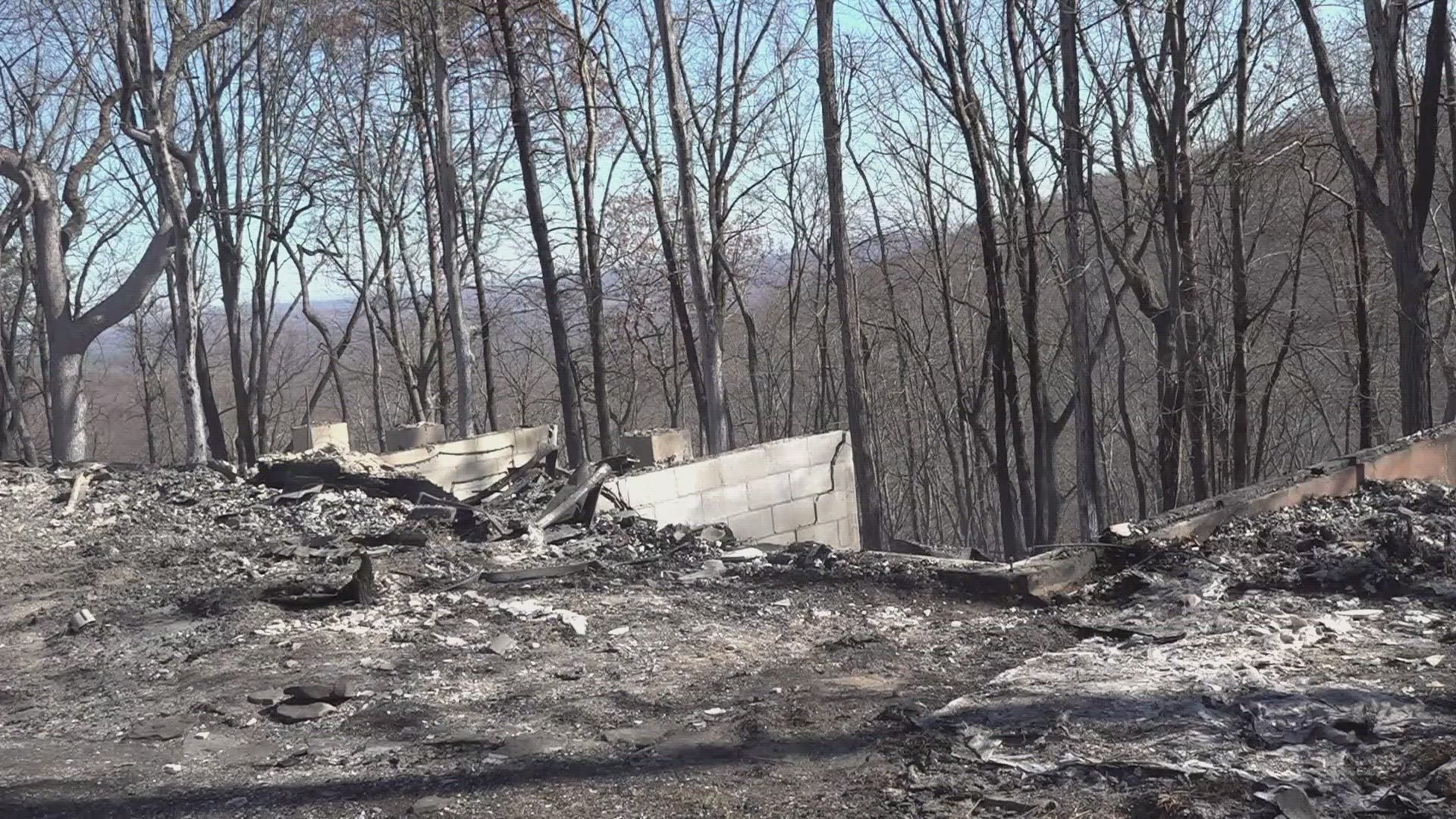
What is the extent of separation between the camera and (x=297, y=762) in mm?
4551

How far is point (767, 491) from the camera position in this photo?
11805mm

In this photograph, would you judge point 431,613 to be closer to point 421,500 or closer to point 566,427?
point 421,500

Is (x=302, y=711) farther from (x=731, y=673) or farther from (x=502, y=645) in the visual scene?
(x=731, y=673)

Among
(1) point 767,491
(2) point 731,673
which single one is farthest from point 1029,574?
(1) point 767,491

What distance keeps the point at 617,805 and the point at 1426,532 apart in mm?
4819

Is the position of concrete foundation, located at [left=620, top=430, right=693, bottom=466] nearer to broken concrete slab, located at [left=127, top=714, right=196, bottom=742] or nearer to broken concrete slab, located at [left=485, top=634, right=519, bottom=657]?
broken concrete slab, located at [left=485, top=634, right=519, bottom=657]

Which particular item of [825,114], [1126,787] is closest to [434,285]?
[825,114]

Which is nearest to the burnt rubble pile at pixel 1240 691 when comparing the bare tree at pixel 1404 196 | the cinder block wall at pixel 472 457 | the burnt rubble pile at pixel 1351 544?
the burnt rubble pile at pixel 1351 544

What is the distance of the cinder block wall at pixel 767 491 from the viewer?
10.6m

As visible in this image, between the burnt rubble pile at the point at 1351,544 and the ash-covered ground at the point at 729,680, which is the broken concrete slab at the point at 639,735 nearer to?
the ash-covered ground at the point at 729,680

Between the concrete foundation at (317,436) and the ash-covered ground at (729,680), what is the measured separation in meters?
7.50

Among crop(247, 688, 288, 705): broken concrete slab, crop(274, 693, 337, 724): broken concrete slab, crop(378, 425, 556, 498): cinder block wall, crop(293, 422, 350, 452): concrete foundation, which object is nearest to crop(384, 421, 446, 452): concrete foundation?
crop(293, 422, 350, 452): concrete foundation

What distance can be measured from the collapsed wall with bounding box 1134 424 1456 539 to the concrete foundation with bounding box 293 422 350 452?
1154 centimetres

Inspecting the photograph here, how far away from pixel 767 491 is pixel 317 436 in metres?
7.43
